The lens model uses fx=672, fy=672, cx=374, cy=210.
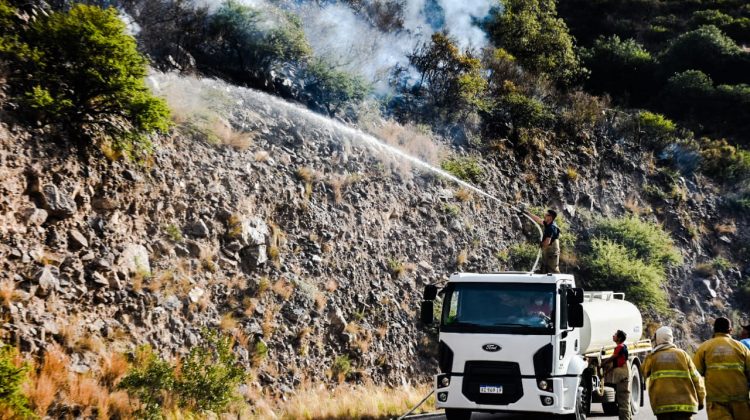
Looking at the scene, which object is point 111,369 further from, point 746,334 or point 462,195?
point 462,195

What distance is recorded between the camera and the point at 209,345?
12.7 meters

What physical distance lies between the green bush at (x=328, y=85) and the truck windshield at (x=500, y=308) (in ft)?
36.1

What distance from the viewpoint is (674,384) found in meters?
8.45

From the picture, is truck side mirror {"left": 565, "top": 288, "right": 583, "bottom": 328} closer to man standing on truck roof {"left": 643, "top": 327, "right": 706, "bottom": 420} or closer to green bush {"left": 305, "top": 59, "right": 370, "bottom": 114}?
man standing on truck roof {"left": 643, "top": 327, "right": 706, "bottom": 420}

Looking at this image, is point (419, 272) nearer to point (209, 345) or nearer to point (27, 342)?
point (209, 345)

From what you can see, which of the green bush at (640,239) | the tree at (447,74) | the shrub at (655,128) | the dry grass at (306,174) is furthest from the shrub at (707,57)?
the dry grass at (306,174)

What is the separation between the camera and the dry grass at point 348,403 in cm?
1228

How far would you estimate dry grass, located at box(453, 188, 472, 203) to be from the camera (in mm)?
22469

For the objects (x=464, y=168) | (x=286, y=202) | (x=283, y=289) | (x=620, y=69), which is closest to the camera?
(x=283, y=289)

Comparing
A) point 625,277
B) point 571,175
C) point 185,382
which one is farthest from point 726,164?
point 185,382

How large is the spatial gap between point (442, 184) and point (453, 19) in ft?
33.8

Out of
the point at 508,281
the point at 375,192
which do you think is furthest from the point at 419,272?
the point at 508,281

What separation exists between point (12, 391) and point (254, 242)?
700cm

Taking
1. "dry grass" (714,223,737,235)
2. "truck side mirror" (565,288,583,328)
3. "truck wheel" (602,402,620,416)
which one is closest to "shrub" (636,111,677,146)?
"dry grass" (714,223,737,235)
